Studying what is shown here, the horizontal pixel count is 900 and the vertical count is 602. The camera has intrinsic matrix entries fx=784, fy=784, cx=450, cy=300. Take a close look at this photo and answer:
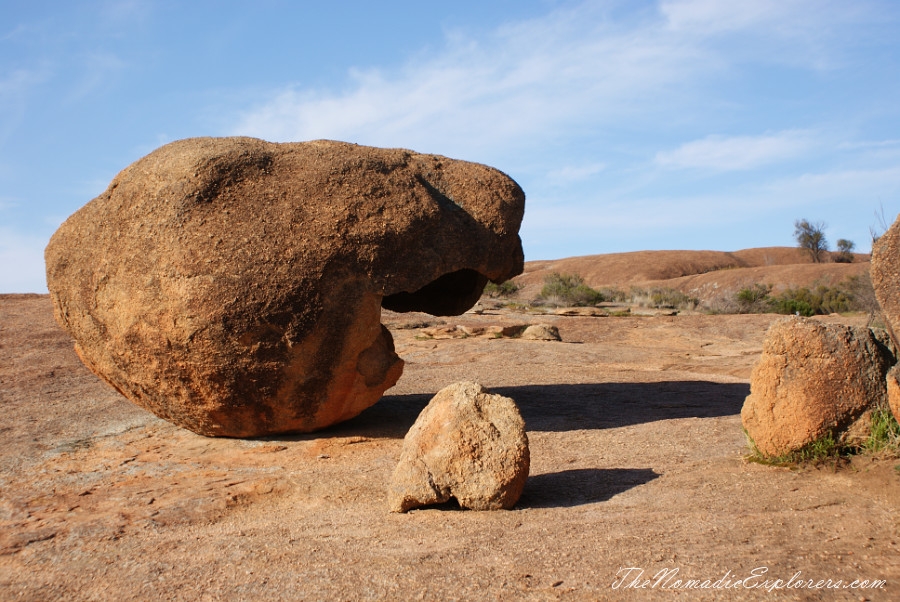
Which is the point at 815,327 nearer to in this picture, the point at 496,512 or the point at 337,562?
the point at 496,512

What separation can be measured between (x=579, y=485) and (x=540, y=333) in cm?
821

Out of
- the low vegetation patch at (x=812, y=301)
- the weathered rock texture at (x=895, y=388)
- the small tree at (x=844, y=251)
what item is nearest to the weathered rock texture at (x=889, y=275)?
the weathered rock texture at (x=895, y=388)

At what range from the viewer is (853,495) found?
426 cm

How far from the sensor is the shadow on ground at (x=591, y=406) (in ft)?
23.4

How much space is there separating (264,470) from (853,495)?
12.7 ft

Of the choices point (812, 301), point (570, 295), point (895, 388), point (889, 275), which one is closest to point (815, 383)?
point (895, 388)

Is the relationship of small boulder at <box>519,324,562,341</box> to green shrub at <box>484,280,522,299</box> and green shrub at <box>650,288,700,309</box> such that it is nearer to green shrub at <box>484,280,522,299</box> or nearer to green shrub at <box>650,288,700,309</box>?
green shrub at <box>650,288,700,309</box>

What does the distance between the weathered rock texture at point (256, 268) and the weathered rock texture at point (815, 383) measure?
258 cm

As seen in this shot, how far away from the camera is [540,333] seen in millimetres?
13195

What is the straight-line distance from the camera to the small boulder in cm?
1312

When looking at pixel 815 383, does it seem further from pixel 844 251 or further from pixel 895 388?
pixel 844 251

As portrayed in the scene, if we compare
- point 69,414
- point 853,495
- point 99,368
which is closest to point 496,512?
point 853,495

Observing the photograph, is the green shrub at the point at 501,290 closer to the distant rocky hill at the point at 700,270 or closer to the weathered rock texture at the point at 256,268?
the distant rocky hill at the point at 700,270

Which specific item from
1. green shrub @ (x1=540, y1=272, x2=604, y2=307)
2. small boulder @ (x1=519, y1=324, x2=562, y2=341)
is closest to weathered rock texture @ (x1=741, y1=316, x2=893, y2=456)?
small boulder @ (x1=519, y1=324, x2=562, y2=341)
